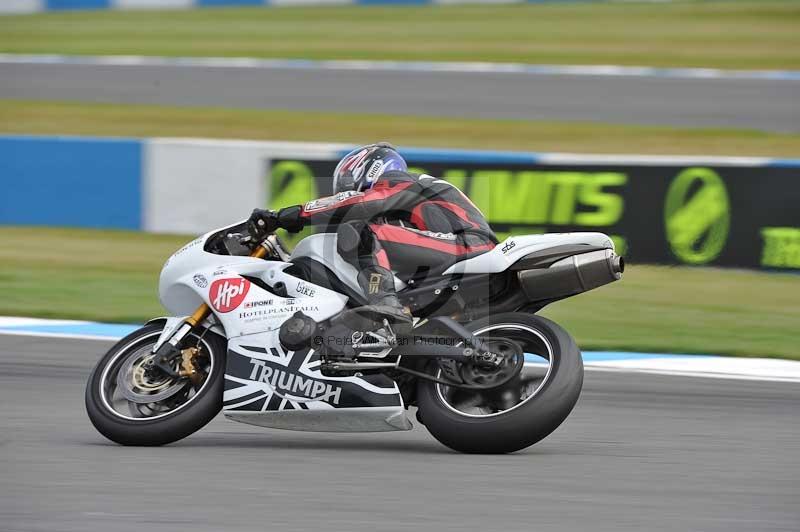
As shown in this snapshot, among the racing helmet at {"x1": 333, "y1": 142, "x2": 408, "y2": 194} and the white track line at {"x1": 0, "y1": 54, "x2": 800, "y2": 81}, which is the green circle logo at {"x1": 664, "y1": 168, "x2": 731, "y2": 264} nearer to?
the racing helmet at {"x1": 333, "y1": 142, "x2": 408, "y2": 194}

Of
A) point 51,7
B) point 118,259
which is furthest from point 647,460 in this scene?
point 51,7

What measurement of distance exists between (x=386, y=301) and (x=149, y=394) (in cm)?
112

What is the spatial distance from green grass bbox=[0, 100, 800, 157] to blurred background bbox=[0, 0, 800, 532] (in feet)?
0.22

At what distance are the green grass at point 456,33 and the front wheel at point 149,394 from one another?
593 inches

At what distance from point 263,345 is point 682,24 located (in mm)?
17920

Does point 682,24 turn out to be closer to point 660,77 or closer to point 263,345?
point 660,77

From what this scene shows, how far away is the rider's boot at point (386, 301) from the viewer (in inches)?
224

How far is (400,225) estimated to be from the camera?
5902 mm

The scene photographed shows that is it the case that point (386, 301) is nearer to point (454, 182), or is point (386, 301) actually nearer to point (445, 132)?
point (454, 182)

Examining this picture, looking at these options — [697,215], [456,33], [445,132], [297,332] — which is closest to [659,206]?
[697,215]

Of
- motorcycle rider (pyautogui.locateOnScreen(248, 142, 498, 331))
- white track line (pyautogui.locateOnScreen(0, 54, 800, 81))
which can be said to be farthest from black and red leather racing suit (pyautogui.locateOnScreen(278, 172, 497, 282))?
white track line (pyautogui.locateOnScreen(0, 54, 800, 81))

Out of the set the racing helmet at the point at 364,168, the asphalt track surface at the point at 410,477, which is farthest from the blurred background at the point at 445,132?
the racing helmet at the point at 364,168

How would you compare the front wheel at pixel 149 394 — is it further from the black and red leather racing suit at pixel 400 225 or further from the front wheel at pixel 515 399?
the front wheel at pixel 515 399

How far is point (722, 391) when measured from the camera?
7.45 m
